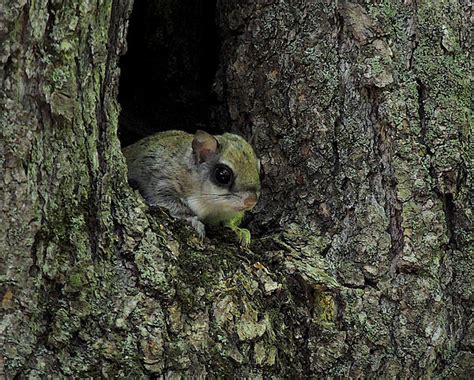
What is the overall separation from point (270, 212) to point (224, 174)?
0.30 metres

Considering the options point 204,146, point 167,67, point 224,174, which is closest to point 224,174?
point 224,174

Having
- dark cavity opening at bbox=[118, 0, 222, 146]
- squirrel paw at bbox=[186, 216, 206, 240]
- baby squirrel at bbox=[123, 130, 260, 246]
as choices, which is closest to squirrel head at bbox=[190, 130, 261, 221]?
baby squirrel at bbox=[123, 130, 260, 246]

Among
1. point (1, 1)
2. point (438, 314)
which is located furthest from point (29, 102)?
point (438, 314)

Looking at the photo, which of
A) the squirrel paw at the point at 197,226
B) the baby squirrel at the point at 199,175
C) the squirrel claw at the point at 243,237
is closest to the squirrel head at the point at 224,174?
the baby squirrel at the point at 199,175

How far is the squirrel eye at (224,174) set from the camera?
3578 millimetres

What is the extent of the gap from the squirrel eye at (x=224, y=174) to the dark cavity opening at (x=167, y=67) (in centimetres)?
83

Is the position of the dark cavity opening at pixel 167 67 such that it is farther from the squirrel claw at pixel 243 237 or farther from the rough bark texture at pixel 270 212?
the squirrel claw at pixel 243 237

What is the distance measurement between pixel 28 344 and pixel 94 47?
1.04 meters

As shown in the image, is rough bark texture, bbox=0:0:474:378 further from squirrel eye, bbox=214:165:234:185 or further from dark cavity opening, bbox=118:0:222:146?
dark cavity opening, bbox=118:0:222:146

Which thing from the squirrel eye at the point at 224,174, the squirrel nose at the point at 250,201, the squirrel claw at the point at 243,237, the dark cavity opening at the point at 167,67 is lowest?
the squirrel claw at the point at 243,237

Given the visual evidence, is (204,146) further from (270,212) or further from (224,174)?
(270,212)

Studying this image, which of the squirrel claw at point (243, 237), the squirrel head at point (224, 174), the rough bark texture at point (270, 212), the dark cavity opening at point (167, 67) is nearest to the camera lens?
the rough bark texture at point (270, 212)

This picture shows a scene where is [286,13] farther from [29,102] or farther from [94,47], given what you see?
[29,102]

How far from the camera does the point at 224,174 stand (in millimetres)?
3584
